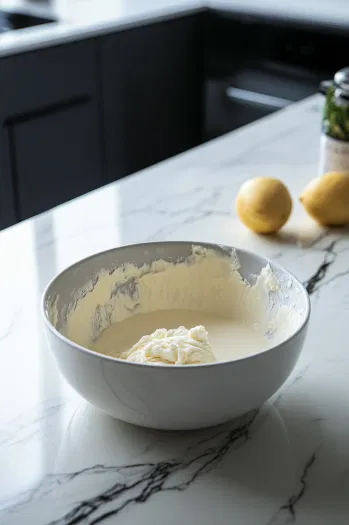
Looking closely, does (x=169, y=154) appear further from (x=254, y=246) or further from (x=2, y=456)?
(x=2, y=456)

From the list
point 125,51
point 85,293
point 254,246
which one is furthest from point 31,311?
point 125,51

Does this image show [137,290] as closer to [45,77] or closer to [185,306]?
[185,306]

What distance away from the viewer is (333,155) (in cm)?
127

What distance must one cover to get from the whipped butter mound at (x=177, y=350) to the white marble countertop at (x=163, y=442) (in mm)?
72

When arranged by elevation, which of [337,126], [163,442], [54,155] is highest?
[337,126]

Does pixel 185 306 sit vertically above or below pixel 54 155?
above

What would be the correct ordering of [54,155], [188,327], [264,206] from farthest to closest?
[54,155]
[264,206]
[188,327]

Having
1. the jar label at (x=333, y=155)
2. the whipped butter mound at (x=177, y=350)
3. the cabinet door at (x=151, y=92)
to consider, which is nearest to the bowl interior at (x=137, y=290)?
the whipped butter mound at (x=177, y=350)

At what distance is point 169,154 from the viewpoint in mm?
2494

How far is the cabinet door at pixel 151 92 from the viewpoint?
219cm

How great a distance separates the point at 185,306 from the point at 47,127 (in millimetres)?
1241

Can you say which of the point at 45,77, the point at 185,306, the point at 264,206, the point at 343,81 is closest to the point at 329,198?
the point at 264,206

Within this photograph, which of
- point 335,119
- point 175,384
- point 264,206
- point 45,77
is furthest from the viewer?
point 45,77

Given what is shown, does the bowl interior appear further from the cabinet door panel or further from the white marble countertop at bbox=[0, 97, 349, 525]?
the cabinet door panel
